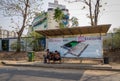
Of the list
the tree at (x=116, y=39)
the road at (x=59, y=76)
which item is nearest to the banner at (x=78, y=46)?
the road at (x=59, y=76)

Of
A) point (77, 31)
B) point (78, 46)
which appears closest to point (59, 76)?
point (78, 46)

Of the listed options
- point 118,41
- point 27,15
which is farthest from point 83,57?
point 27,15

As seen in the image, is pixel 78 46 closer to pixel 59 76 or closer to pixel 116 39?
pixel 116 39

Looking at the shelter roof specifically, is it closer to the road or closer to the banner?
the banner

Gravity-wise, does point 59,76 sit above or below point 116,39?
below

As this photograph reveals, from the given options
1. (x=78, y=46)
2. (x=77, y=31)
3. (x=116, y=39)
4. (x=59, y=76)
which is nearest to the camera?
(x=59, y=76)

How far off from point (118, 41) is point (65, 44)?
6.87m

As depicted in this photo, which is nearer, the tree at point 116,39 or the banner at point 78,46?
the banner at point 78,46

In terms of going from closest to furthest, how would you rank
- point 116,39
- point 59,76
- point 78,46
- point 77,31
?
point 59,76, point 78,46, point 77,31, point 116,39

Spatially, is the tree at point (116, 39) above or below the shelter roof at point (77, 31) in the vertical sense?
below

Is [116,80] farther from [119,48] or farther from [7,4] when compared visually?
[7,4]

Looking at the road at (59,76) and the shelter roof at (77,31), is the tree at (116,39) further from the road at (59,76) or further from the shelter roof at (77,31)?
the road at (59,76)

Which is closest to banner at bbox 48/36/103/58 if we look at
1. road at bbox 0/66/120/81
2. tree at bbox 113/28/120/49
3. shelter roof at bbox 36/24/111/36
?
shelter roof at bbox 36/24/111/36

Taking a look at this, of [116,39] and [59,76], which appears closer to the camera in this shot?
[59,76]
